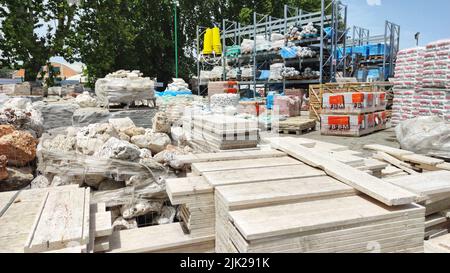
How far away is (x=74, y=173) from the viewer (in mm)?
3742

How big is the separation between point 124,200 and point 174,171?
70 cm

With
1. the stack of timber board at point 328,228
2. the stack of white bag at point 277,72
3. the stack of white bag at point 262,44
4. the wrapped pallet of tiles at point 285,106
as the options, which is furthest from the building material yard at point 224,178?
the stack of white bag at point 262,44

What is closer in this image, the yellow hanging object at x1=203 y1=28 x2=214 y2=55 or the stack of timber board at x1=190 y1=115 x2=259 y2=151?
the stack of timber board at x1=190 y1=115 x2=259 y2=151

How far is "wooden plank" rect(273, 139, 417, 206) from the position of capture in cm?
185

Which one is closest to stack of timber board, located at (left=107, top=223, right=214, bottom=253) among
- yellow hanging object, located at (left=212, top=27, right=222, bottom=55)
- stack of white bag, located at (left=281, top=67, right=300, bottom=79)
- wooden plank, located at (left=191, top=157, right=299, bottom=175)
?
wooden plank, located at (left=191, top=157, right=299, bottom=175)

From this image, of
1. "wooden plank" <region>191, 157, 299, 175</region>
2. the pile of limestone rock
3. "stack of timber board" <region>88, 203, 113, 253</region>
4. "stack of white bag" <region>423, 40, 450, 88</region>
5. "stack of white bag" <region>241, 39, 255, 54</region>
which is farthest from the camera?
"stack of white bag" <region>241, 39, 255, 54</region>

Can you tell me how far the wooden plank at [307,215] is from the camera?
1608 mm

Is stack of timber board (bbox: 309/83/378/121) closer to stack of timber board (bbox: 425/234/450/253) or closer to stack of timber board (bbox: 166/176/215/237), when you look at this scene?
stack of timber board (bbox: 425/234/450/253)

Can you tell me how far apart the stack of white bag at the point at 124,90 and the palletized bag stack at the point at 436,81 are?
23.6 ft

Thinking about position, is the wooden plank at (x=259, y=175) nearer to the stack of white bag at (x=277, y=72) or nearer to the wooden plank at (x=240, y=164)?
the wooden plank at (x=240, y=164)

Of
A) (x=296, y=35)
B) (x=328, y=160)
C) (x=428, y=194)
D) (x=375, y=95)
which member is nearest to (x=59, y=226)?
(x=328, y=160)

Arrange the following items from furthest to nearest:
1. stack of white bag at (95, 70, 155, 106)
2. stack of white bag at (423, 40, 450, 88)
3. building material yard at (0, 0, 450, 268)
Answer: stack of white bag at (423, 40, 450, 88), stack of white bag at (95, 70, 155, 106), building material yard at (0, 0, 450, 268)
